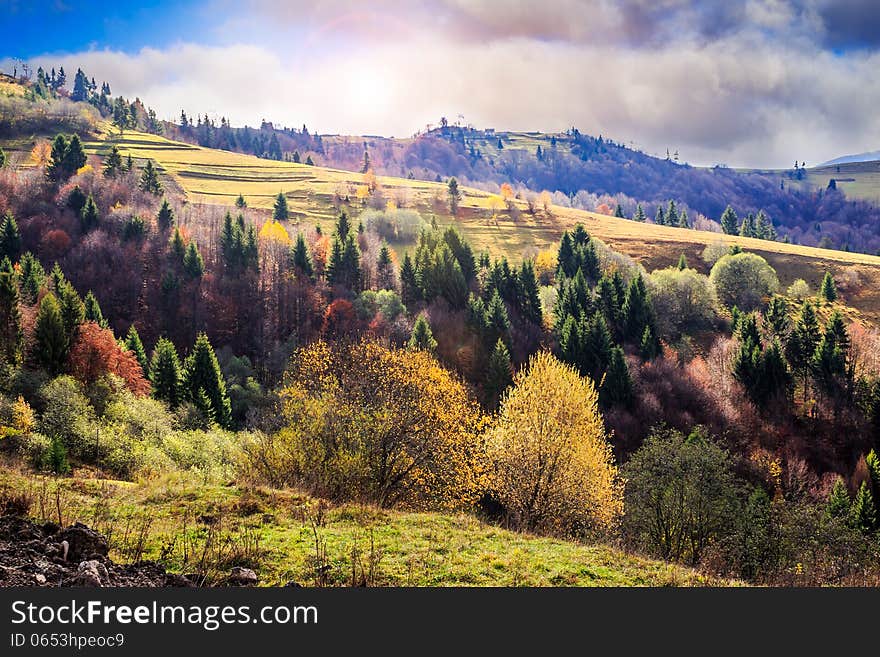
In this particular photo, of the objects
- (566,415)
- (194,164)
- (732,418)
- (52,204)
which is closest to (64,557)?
(566,415)

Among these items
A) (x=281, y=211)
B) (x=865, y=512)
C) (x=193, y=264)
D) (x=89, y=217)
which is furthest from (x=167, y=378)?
(x=281, y=211)

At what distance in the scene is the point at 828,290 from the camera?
9931 cm

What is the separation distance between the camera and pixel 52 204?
9744 cm

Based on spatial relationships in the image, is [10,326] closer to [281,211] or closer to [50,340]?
[50,340]

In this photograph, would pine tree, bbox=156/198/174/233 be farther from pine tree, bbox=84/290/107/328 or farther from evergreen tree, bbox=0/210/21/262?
pine tree, bbox=84/290/107/328

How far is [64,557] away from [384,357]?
24006 millimetres

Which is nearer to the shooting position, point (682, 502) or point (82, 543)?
point (82, 543)

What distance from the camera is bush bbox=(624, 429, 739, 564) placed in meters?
29.6

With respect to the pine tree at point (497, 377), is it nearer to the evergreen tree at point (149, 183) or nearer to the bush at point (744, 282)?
the bush at point (744, 282)

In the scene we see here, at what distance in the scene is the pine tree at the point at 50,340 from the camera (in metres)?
42.2

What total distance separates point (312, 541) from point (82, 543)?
16.3ft

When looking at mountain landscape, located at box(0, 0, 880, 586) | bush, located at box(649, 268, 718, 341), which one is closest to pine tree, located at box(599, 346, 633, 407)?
mountain landscape, located at box(0, 0, 880, 586)

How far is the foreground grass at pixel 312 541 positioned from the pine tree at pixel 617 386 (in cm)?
5000

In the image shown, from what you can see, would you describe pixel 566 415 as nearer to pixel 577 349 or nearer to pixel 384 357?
pixel 384 357
